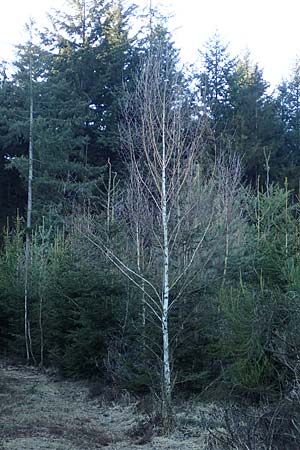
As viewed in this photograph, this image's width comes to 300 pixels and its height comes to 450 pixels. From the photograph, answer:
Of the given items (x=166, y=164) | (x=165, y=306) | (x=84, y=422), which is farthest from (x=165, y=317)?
(x=84, y=422)

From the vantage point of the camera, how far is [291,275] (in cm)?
926

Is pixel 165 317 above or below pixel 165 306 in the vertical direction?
below

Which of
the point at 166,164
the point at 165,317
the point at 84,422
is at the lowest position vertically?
the point at 84,422

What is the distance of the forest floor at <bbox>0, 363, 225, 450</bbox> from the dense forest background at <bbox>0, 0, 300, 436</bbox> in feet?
1.82

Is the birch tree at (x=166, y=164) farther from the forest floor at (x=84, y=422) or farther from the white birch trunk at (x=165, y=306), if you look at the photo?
the forest floor at (x=84, y=422)

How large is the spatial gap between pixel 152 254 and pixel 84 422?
3.87 m

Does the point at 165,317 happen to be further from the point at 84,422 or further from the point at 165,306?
the point at 84,422

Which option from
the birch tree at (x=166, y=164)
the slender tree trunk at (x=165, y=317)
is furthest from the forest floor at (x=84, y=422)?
the birch tree at (x=166, y=164)

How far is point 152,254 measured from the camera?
12367 millimetres

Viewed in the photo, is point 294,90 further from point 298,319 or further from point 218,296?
point 298,319

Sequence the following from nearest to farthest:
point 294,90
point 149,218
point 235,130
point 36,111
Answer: point 149,218, point 36,111, point 235,130, point 294,90

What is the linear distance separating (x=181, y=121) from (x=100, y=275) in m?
5.00

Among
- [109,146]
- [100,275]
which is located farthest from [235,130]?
[100,275]

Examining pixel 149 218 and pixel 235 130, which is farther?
pixel 235 130
